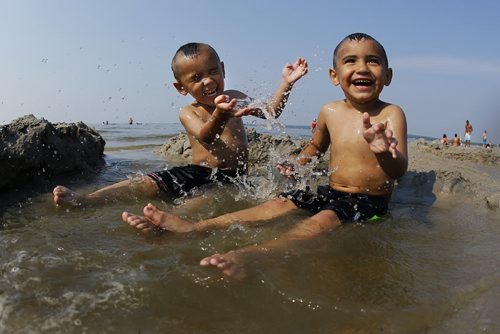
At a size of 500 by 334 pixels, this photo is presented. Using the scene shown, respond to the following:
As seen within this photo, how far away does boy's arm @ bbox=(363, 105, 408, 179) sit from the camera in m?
2.47

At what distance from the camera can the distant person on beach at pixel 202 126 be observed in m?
3.80

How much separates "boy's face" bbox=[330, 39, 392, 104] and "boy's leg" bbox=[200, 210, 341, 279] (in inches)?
39.9

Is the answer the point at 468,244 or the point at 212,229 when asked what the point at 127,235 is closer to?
the point at 212,229

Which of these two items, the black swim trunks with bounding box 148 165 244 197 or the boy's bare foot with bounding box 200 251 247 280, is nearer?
the boy's bare foot with bounding box 200 251 247 280

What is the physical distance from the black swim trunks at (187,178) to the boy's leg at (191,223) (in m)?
1.05

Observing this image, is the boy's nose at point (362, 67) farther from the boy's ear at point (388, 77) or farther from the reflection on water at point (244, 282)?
the reflection on water at point (244, 282)

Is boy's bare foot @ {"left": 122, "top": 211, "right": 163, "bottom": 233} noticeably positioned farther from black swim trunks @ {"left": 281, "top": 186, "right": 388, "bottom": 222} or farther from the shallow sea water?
black swim trunks @ {"left": 281, "top": 186, "right": 388, "bottom": 222}

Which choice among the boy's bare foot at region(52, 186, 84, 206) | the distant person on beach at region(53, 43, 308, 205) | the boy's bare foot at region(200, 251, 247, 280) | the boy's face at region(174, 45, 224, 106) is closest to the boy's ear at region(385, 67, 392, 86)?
the distant person on beach at region(53, 43, 308, 205)

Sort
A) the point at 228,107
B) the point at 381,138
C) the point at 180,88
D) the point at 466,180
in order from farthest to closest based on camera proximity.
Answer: the point at 466,180 < the point at 180,88 < the point at 228,107 < the point at 381,138

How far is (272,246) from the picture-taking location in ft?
7.27

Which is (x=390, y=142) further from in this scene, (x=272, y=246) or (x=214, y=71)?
(x=214, y=71)

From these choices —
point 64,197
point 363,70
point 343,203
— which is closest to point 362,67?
point 363,70

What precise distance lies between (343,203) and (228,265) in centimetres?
129

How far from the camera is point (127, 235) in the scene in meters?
2.52
